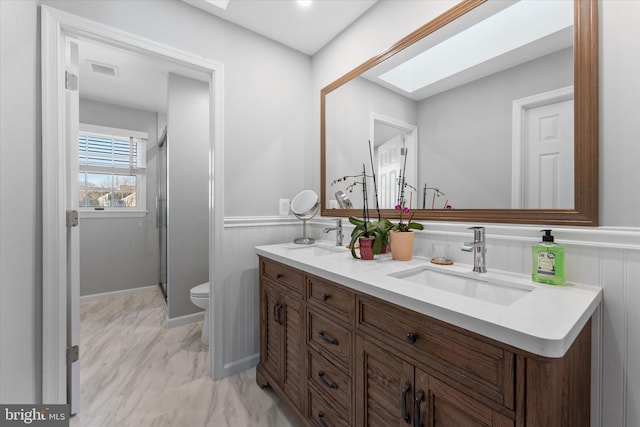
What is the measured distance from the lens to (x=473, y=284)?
107 centimetres

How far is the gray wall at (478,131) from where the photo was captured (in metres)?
1.05

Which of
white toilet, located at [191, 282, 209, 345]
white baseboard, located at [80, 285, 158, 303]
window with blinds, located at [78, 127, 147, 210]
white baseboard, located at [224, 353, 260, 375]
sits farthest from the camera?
window with blinds, located at [78, 127, 147, 210]

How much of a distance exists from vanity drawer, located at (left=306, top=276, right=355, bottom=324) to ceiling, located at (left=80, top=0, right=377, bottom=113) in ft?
5.40

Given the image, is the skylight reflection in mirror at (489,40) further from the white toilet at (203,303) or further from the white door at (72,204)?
the white toilet at (203,303)

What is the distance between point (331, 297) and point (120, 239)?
11.5 feet

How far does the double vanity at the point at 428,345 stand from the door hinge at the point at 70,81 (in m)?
1.46

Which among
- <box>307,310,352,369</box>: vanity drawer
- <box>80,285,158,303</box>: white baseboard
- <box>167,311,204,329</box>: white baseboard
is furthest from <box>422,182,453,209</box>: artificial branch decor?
<box>80,285,158,303</box>: white baseboard

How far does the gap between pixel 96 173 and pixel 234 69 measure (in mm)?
2740

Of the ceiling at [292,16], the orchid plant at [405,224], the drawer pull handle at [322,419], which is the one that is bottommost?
the drawer pull handle at [322,419]

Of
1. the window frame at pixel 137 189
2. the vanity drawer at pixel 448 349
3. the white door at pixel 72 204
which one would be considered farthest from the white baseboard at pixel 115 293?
the vanity drawer at pixel 448 349

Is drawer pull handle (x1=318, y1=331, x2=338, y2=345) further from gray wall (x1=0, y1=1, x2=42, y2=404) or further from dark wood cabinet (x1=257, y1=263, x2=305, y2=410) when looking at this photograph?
gray wall (x1=0, y1=1, x2=42, y2=404)

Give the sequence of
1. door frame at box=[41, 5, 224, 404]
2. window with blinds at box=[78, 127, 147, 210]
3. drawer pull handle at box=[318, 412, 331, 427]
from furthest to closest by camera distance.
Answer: window with blinds at box=[78, 127, 147, 210]
door frame at box=[41, 5, 224, 404]
drawer pull handle at box=[318, 412, 331, 427]

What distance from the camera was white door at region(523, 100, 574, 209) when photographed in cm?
97

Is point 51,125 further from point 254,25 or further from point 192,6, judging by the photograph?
point 254,25
